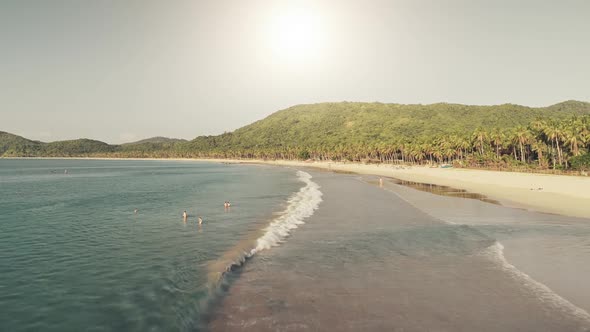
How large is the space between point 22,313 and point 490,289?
14.6 m

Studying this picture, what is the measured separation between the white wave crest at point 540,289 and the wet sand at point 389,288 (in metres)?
0.03

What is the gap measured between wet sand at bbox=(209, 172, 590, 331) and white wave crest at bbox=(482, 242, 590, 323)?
0.03 m

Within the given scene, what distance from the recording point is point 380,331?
8727 millimetres

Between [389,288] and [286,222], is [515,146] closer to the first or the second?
[286,222]

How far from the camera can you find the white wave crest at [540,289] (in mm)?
9637

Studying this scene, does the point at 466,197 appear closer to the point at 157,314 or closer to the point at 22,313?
the point at 157,314

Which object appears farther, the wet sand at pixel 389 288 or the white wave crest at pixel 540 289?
the white wave crest at pixel 540 289

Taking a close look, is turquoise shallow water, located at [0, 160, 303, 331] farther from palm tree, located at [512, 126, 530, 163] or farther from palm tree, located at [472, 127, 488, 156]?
palm tree, located at [472, 127, 488, 156]

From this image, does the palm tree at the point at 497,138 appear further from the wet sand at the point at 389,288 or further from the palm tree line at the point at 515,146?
the wet sand at the point at 389,288

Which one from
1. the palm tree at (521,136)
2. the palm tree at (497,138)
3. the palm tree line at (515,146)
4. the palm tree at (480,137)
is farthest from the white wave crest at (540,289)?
the palm tree at (480,137)

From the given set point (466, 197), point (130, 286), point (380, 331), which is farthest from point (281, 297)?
point (466, 197)

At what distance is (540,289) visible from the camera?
11.3 metres

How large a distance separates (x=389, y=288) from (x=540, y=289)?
15.5 feet

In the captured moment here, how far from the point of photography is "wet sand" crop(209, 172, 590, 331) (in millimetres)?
9211
